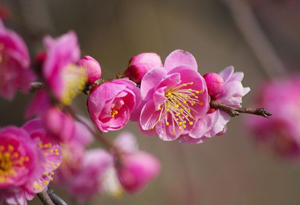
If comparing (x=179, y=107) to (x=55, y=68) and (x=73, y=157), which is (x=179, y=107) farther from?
(x=73, y=157)

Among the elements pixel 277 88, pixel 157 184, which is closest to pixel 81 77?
pixel 277 88

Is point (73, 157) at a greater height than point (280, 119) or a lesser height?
greater

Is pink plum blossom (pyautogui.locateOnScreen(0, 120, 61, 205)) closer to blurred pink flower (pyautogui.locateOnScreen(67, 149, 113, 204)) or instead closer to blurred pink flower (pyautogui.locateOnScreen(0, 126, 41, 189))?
blurred pink flower (pyautogui.locateOnScreen(0, 126, 41, 189))

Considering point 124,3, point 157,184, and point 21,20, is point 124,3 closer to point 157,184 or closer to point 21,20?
point 21,20

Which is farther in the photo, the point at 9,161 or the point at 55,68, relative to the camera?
the point at 9,161

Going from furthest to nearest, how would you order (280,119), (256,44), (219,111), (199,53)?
(199,53), (256,44), (280,119), (219,111)

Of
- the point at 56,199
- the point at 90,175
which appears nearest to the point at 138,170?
the point at 90,175
